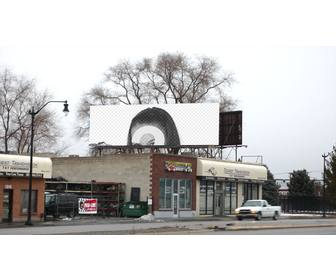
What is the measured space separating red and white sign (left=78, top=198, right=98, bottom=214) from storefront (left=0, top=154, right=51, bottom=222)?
13.4 feet

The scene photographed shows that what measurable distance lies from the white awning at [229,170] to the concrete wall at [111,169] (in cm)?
645

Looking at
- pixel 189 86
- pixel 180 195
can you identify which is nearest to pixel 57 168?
pixel 180 195

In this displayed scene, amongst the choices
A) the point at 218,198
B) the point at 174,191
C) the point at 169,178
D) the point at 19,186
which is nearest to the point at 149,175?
the point at 169,178

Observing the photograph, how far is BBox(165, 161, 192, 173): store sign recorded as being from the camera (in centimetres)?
5143

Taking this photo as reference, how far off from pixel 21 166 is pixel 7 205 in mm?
2637

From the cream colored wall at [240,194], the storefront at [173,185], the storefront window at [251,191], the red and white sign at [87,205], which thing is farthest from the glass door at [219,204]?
the red and white sign at [87,205]

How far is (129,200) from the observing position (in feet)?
167

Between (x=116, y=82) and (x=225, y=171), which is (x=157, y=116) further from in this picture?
(x=116, y=82)

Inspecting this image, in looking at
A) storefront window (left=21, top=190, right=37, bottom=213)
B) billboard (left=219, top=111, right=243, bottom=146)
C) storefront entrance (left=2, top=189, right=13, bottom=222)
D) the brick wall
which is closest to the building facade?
billboard (left=219, top=111, right=243, bottom=146)

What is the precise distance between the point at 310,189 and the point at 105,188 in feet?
142

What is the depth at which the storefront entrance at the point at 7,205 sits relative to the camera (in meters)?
40.2

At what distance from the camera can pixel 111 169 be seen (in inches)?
2063

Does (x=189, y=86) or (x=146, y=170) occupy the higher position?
(x=189, y=86)

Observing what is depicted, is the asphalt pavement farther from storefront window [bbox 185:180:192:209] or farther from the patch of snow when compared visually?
storefront window [bbox 185:180:192:209]
